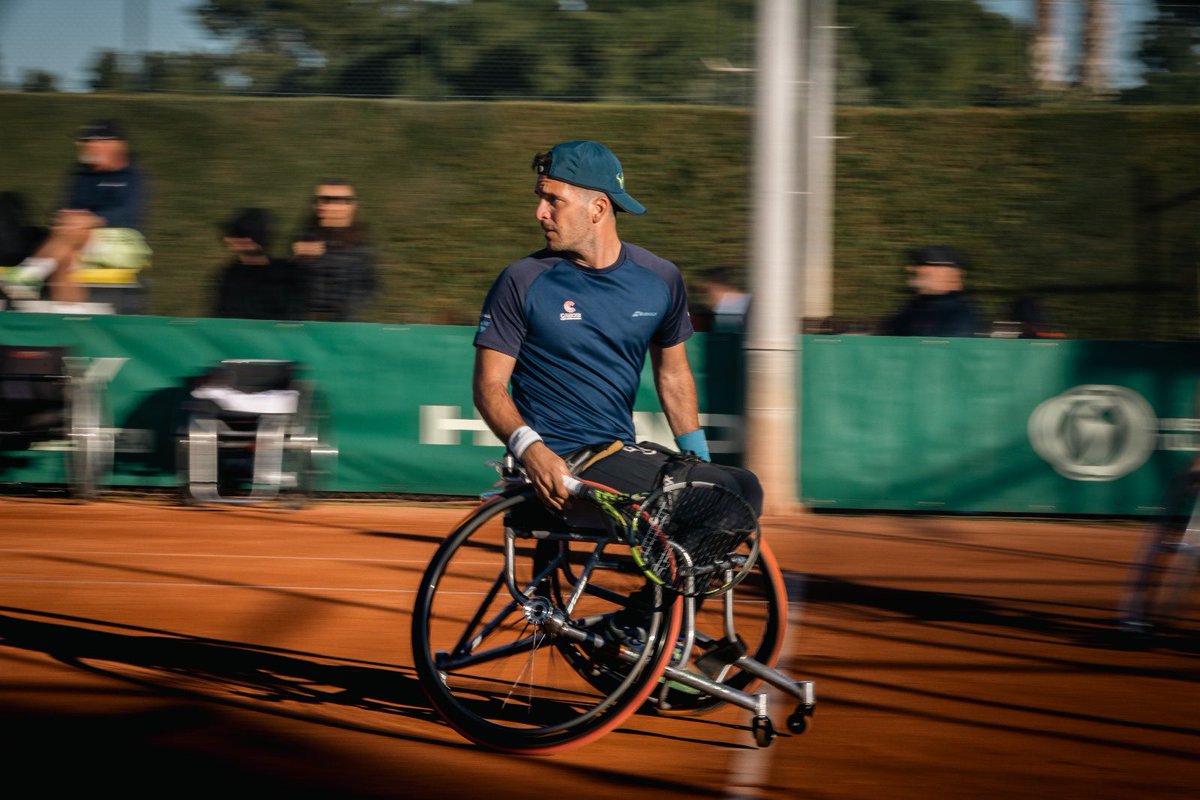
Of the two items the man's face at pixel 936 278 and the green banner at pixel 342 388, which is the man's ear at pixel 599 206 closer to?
the green banner at pixel 342 388

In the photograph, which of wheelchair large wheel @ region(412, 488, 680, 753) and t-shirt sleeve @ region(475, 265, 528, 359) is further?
t-shirt sleeve @ region(475, 265, 528, 359)

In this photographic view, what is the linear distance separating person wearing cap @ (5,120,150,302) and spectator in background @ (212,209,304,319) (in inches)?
28.6

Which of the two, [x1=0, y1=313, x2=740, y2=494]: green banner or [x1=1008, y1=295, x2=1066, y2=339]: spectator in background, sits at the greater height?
[x1=1008, y1=295, x2=1066, y2=339]: spectator in background

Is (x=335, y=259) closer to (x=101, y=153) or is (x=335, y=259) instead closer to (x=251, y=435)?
(x=251, y=435)

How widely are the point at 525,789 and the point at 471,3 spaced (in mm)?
15876

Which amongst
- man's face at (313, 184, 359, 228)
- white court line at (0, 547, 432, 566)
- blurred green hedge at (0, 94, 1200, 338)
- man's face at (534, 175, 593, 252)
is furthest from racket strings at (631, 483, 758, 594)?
blurred green hedge at (0, 94, 1200, 338)

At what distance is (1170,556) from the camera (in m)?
6.60

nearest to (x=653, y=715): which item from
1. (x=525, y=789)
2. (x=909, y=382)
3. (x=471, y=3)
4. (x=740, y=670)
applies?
(x=740, y=670)

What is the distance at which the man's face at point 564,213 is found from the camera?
4633 mm

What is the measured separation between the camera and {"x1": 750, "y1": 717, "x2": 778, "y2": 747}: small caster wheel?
4621 millimetres

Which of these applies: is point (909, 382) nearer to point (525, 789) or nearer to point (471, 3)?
point (525, 789)

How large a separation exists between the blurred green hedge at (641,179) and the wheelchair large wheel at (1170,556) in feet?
38.8

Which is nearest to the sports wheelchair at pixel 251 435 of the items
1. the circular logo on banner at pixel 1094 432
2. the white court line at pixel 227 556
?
the white court line at pixel 227 556

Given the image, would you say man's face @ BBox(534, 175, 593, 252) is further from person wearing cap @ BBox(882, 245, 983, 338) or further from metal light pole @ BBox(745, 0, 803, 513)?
person wearing cap @ BBox(882, 245, 983, 338)
